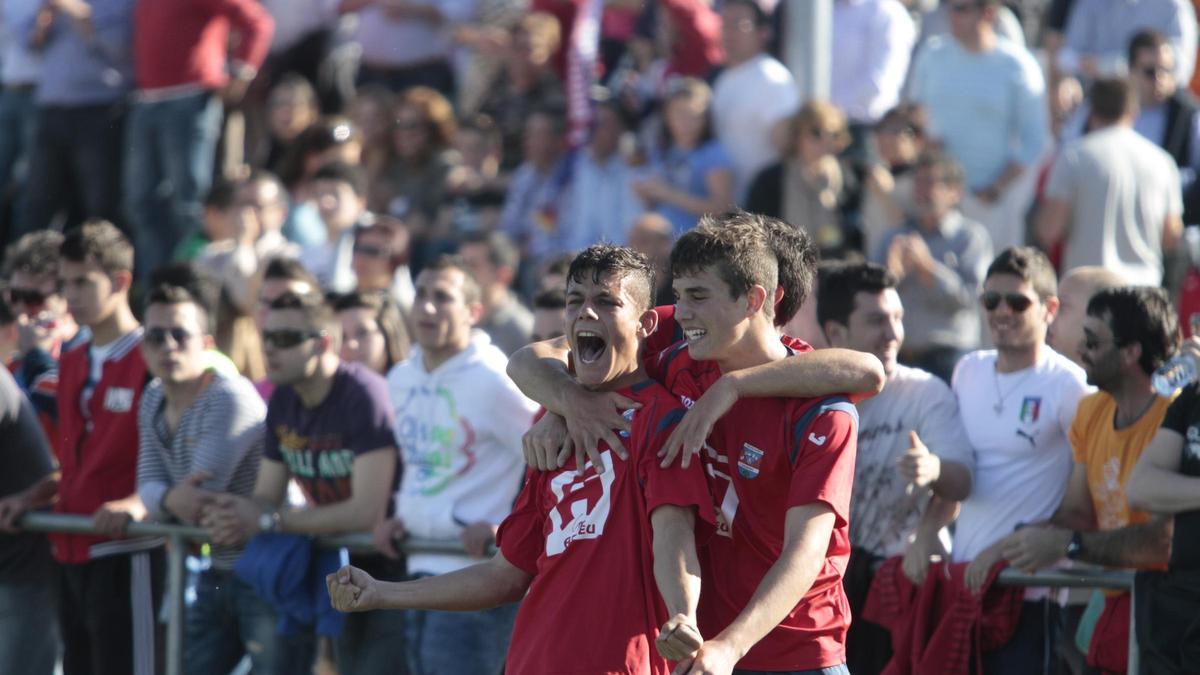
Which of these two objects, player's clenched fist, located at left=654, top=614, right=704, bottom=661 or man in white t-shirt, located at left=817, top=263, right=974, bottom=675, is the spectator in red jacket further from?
Answer: player's clenched fist, located at left=654, top=614, right=704, bottom=661

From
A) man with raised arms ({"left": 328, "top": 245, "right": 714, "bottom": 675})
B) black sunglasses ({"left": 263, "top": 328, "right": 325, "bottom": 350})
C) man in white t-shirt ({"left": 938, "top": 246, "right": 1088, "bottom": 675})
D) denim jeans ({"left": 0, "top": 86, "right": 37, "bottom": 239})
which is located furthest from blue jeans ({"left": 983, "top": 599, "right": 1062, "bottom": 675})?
denim jeans ({"left": 0, "top": 86, "right": 37, "bottom": 239})

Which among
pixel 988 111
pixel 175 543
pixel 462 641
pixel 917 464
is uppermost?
pixel 988 111

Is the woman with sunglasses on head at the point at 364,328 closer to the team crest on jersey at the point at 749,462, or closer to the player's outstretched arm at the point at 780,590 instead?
the team crest on jersey at the point at 749,462

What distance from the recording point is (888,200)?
31.5 ft

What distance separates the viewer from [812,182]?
9836 millimetres

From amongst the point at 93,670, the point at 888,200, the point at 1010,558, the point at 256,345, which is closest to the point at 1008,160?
the point at 888,200

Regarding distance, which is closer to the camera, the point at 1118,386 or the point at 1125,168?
the point at 1118,386

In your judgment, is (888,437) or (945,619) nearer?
(945,619)

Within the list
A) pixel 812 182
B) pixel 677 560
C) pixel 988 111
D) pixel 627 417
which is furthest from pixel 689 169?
pixel 677 560

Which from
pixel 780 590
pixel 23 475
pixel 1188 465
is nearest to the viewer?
pixel 780 590

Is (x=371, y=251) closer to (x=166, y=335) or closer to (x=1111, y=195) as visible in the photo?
(x=166, y=335)

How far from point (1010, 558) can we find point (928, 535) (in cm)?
39

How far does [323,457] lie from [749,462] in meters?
2.79

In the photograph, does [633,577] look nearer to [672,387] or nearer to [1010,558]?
[672,387]
